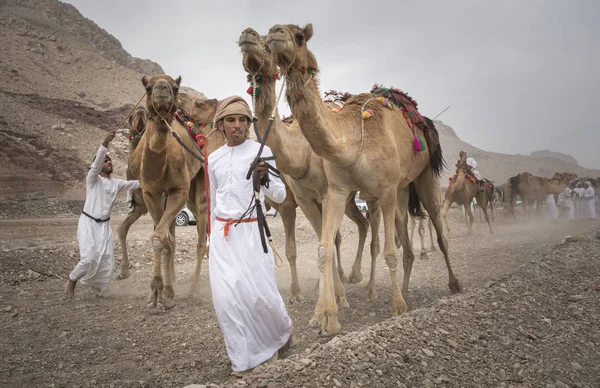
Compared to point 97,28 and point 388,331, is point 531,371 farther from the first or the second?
point 97,28

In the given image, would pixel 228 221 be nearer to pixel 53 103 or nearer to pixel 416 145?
pixel 416 145

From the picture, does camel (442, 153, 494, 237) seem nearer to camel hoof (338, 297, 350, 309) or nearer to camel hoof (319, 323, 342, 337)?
camel hoof (338, 297, 350, 309)

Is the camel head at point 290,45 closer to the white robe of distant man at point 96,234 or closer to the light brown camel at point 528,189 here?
the white robe of distant man at point 96,234

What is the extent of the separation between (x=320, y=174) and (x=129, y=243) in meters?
6.87

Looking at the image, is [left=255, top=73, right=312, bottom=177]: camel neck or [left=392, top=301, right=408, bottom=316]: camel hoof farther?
[left=392, top=301, right=408, bottom=316]: camel hoof

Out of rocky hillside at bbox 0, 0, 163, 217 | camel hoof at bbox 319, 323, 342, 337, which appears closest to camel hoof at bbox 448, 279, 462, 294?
camel hoof at bbox 319, 323, 342, 337

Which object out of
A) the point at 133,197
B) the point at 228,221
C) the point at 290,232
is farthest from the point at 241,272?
the point at 133,197

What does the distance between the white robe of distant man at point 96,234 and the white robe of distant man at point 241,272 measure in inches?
134

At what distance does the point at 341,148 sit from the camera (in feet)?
14.4

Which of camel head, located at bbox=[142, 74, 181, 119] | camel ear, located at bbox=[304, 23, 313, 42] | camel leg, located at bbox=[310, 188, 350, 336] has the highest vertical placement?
camel ear, located at bbox=[304, 23, 313, 42]

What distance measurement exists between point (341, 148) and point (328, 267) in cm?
126

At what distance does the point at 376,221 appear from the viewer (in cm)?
669

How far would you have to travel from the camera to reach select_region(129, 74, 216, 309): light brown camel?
528 centimetres

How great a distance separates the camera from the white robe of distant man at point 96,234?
637 centimetres
